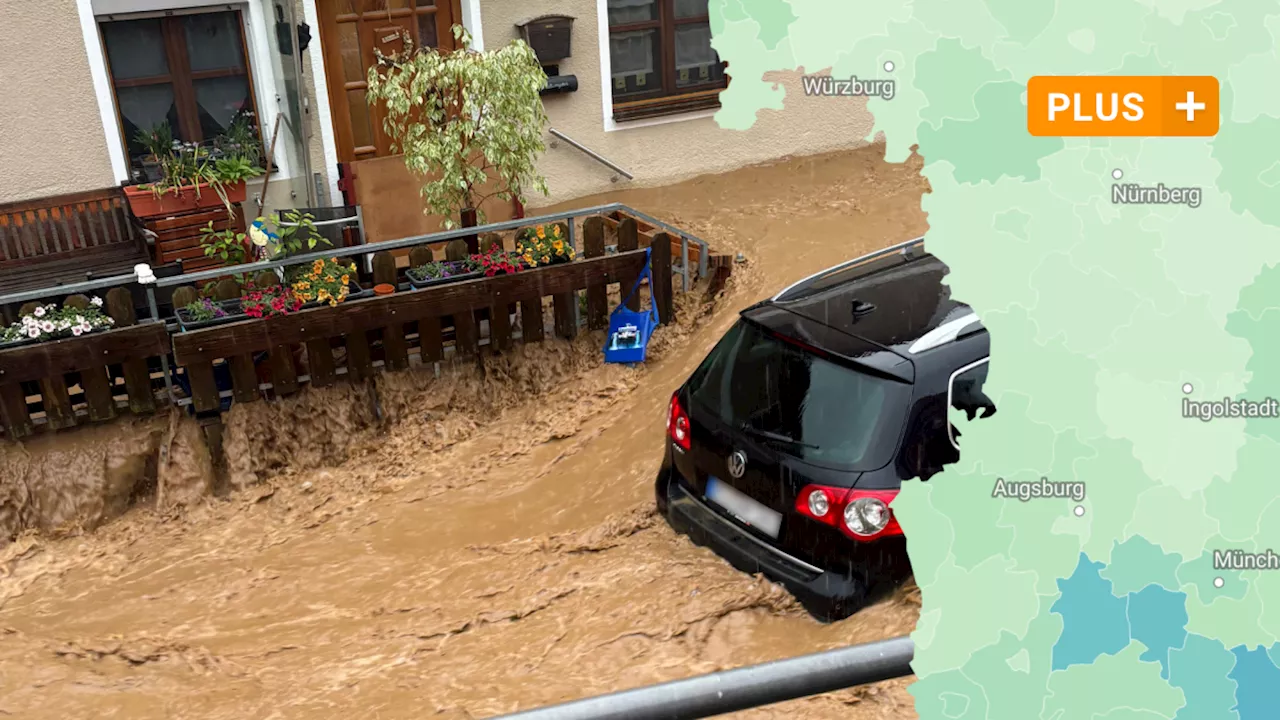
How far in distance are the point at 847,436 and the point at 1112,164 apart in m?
2.45

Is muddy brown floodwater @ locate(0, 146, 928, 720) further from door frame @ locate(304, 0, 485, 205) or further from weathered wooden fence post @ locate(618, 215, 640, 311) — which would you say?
door frame @ locate(304, 0, 485, 205)

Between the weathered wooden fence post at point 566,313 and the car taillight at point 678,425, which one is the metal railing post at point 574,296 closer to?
the weathered wooden fence post at point 566,313

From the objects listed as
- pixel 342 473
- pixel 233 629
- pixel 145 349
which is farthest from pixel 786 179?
pixel 233 629

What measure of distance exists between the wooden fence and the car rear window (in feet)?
10.2

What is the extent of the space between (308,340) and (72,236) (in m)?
2.68

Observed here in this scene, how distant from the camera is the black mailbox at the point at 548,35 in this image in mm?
10695

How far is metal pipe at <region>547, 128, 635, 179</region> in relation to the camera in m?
11.2

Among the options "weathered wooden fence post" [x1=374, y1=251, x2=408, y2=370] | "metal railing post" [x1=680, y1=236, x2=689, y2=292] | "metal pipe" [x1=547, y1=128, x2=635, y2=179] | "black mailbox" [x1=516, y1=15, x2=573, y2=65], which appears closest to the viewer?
"weathered wooden fence post" [x1=374, y1=251, x2=408, y2=370]

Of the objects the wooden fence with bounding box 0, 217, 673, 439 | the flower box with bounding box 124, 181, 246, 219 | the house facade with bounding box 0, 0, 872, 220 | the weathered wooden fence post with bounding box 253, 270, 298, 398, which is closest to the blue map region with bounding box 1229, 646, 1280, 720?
the house facade with bounding box 0, 0, 872, 220

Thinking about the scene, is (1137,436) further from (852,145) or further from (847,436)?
(852,145)

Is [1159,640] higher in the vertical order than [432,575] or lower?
higher

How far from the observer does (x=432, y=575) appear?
6.70 meters

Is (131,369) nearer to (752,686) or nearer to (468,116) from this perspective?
(468,116)

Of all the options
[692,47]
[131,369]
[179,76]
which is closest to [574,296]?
[131,369]
